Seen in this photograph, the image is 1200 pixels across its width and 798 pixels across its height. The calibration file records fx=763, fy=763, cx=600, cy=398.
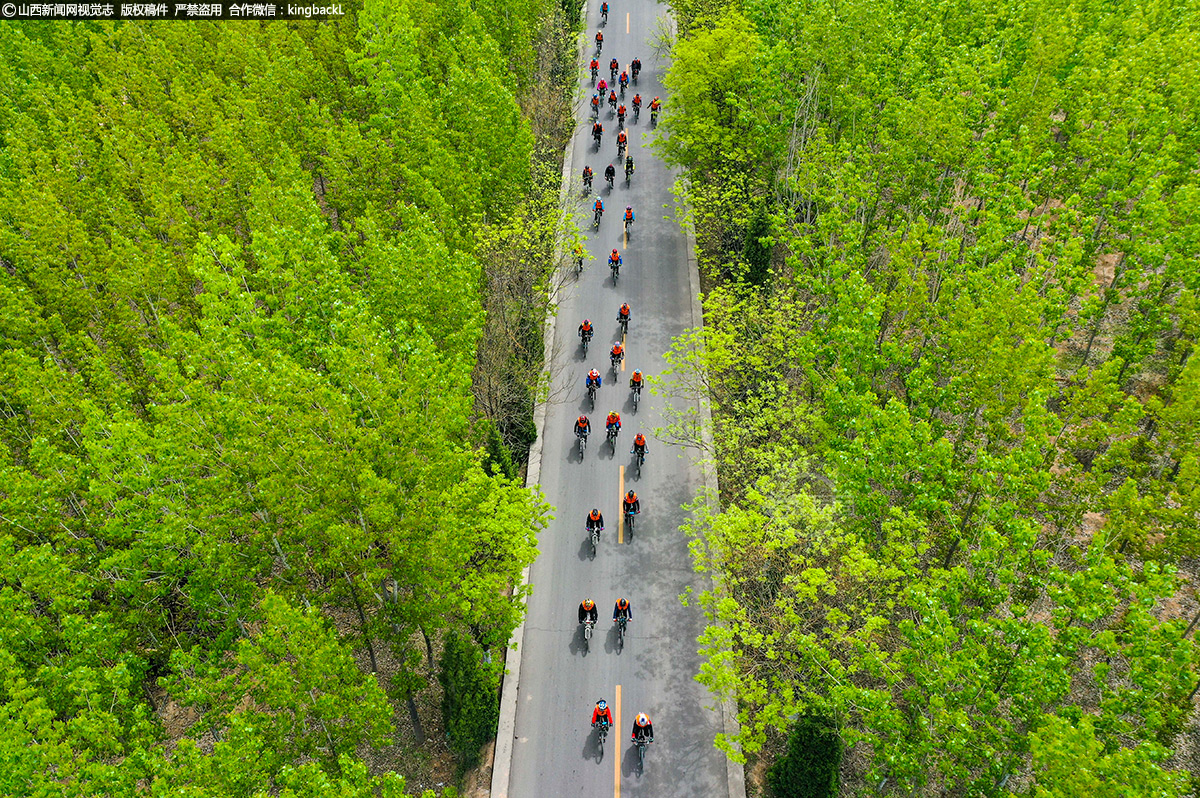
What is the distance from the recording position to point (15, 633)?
771 inches

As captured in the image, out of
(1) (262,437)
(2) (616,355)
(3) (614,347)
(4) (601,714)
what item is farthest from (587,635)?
(3) (614,347)

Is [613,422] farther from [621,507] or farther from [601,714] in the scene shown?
[601,714]

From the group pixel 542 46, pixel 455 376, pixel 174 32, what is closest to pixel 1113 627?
pixel 455 376

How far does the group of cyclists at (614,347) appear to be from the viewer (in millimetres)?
25297

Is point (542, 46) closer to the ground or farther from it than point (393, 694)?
farther from it

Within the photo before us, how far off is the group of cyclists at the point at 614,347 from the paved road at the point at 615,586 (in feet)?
1.89

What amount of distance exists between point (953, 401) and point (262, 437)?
20.7 m

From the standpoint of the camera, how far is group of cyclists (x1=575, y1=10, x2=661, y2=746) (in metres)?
25.3

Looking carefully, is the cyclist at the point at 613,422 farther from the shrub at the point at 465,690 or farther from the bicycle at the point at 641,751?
the bicycle at the point at 641,751

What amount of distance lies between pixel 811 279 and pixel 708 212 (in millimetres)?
15585

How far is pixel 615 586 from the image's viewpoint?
Answer: 29.8 meters

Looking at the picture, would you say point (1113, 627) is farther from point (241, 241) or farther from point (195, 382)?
point (241, 241)

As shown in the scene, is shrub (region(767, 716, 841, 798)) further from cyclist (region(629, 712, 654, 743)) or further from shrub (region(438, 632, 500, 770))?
shrub (region(438, 632, 500, 770))

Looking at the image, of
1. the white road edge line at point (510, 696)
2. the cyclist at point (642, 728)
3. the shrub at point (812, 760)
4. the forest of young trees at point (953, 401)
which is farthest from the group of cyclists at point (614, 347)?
the shrub at point (812, 760)
